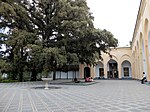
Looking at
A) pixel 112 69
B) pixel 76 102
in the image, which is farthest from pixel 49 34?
pixel 112 69

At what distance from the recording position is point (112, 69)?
1726 inches

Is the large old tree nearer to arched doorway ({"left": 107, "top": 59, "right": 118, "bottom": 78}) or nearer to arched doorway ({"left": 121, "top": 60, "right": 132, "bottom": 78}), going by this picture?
arched doorway ({"left": 107, "top": 59, "right": 118, "bottom": 78})

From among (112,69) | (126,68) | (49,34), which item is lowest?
(112,69)

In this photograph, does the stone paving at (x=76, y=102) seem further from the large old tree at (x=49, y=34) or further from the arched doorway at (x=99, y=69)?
the arched doorway at (x=99, y=69)

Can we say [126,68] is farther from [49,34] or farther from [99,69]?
[49,34]

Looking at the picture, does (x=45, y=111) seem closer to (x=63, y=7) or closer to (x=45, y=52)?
(x=45, y=52)

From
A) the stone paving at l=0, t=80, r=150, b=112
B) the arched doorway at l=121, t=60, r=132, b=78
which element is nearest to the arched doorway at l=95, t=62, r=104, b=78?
the arched doorway at l=121, t=60, r=132, b=78

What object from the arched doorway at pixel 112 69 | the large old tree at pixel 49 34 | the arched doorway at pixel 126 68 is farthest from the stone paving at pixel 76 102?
the arched doorway at pixel 112 69

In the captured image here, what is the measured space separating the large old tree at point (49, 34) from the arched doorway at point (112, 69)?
18.7 m

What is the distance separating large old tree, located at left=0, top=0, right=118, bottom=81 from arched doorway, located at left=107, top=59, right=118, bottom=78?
736 inches

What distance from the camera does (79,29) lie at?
67.5 ft

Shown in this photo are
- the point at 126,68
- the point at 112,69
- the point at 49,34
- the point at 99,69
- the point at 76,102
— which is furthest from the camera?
the point at 99,69

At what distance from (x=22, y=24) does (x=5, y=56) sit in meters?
5.99

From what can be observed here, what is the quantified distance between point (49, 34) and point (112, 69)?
78.0 ft
